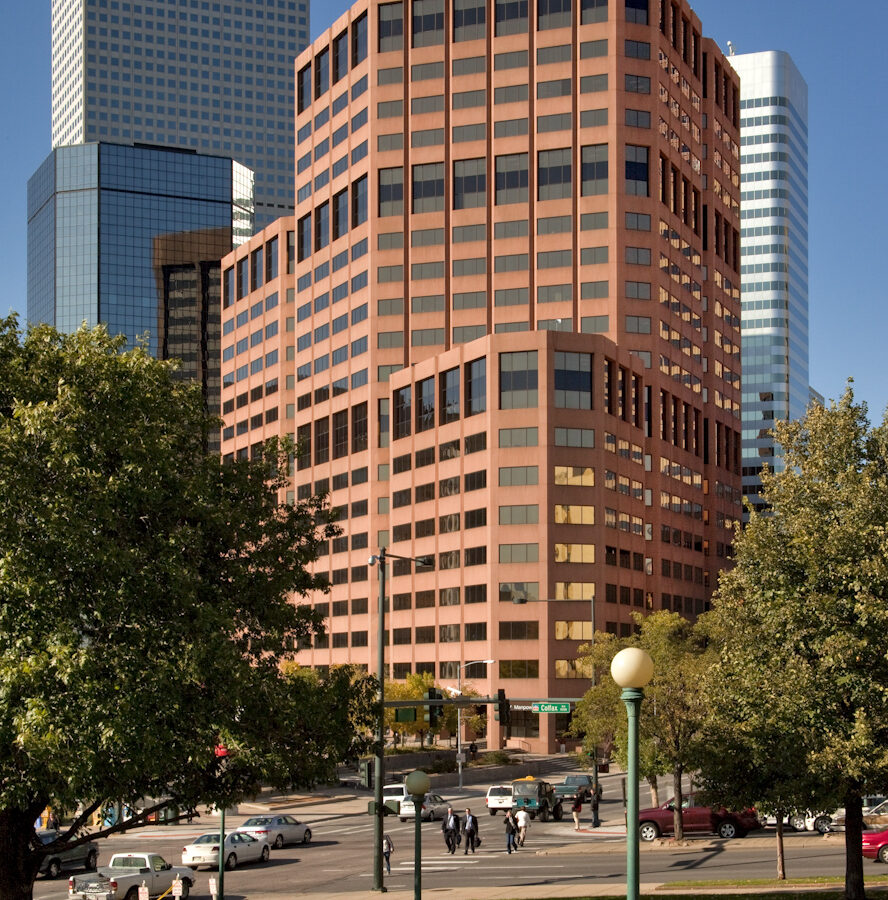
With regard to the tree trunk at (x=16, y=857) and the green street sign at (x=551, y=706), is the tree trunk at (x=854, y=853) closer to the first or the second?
the tree trunk at (x=16, y=857)

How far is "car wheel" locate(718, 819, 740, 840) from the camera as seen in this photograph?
177 ft

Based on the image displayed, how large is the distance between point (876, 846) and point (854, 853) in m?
16.5

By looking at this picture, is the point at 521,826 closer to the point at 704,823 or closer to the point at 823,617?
the point at 704,823

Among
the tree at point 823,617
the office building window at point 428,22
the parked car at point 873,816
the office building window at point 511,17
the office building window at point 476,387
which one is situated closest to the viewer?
the tree at point 823,617

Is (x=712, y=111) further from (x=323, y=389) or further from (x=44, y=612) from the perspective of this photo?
(x=44, y=612)

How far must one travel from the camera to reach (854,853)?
99.6ft

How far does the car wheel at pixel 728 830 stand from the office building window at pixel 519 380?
6596 cm

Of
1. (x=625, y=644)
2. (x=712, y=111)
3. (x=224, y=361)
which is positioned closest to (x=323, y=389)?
(x=224, y=361)

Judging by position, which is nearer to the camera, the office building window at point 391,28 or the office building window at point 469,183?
the office building window at point 469,183

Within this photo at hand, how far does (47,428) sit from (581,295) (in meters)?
109

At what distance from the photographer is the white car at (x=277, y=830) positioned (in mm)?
54119

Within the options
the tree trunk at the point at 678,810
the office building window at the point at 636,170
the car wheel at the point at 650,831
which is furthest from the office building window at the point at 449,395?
the tree trunk at the point at 678,810

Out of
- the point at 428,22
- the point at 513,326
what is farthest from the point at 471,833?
the point at 428,22

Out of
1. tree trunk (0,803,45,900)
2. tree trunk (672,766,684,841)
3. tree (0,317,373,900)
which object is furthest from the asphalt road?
tree (0,317,373,900)
